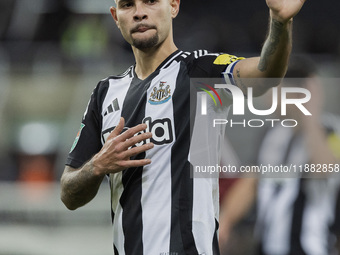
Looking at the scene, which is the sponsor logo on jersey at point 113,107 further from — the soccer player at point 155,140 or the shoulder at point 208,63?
the shoulder at point 208,63

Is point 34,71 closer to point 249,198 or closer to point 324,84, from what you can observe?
point 324,84

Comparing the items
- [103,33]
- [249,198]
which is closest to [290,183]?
[249,198]

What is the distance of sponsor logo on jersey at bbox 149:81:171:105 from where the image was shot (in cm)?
265

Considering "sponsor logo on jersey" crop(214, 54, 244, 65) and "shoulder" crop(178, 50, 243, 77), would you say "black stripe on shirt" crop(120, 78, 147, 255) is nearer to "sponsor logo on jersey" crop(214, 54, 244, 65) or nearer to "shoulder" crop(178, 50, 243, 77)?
"shoulder" crop(178, 50, 243, 77)

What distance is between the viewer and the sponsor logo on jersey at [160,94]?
2646 mm

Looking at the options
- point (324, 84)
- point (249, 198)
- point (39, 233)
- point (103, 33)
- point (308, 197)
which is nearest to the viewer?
point (308, 197)

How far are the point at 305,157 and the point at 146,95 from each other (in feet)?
6.21

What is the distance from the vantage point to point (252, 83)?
7.92 ft

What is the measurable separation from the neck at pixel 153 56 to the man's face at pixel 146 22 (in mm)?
39

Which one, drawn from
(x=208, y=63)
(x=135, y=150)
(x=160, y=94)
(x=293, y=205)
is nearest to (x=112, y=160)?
(x=135, y=150)

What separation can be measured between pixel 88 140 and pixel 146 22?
23.8 inches

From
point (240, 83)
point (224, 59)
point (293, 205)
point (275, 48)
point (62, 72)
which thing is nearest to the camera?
point (275, 48)

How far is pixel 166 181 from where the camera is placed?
99.2 inches

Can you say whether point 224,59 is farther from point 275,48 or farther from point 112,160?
point 112,160
